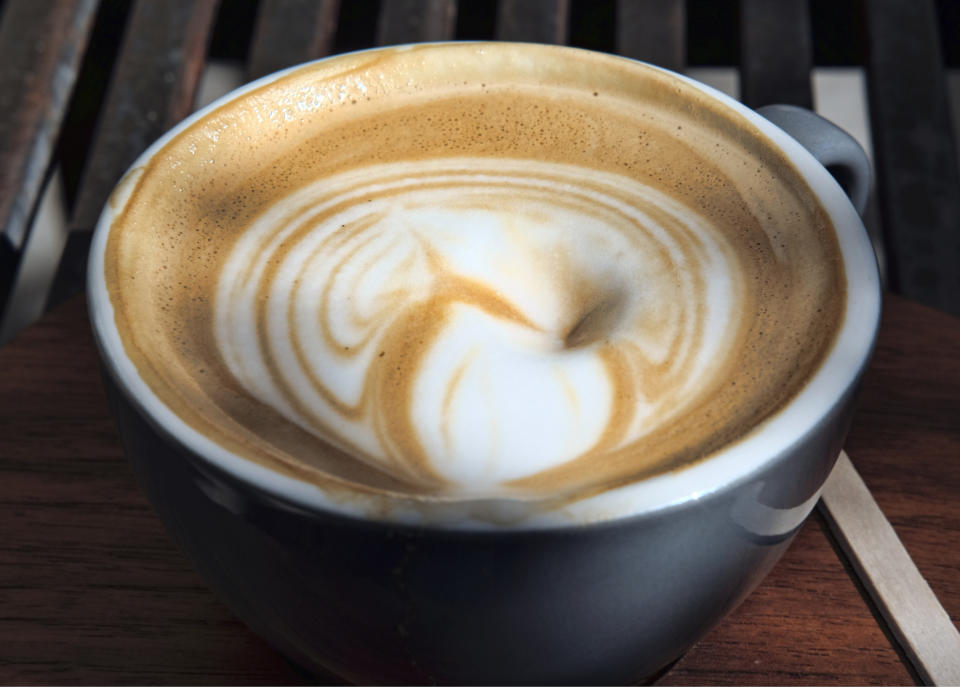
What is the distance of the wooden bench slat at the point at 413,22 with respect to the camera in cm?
128

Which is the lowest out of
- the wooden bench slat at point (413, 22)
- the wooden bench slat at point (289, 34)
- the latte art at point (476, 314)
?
the wooden bench slat at point (289, 34)

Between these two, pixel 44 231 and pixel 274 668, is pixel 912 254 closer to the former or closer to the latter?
pixel 274 668

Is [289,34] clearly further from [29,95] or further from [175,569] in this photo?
[175,569]

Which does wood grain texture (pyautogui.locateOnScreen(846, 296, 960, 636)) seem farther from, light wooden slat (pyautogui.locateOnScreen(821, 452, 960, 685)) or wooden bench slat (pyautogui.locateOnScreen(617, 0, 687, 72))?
wooden bench slat (pyautogui.locateOnScreen(617, 0, 687, 72))

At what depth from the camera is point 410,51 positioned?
28.2 inches

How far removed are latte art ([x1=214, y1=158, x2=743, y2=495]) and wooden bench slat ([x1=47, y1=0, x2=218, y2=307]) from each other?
23.2 inches

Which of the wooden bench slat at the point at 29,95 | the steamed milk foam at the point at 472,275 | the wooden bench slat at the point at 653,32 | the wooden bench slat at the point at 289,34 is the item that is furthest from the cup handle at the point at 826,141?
the wooden bench slat at the point at 29,95

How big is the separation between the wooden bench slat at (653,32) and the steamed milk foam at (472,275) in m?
0.62

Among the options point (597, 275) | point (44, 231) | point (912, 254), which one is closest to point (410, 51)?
point (597, 275)

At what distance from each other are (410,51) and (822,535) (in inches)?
16.2

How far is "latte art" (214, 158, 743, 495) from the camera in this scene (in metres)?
0.51

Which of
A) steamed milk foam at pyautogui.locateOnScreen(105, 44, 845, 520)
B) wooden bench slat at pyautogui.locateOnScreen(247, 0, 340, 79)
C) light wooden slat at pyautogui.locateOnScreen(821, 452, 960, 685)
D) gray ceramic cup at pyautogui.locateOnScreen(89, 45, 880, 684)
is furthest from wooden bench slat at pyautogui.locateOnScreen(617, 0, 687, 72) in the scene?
gray ceramic cup at pyautogui.locateOnScreen(89, 45, 880, 684)

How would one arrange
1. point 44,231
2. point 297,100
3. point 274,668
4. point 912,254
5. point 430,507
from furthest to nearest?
point 44,231 → point 912,254 → point 297,100 → point 274,668 → point 430,507

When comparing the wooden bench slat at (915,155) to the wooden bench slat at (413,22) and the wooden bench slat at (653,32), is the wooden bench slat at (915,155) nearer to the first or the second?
the wooden bench slat at (653,32)
